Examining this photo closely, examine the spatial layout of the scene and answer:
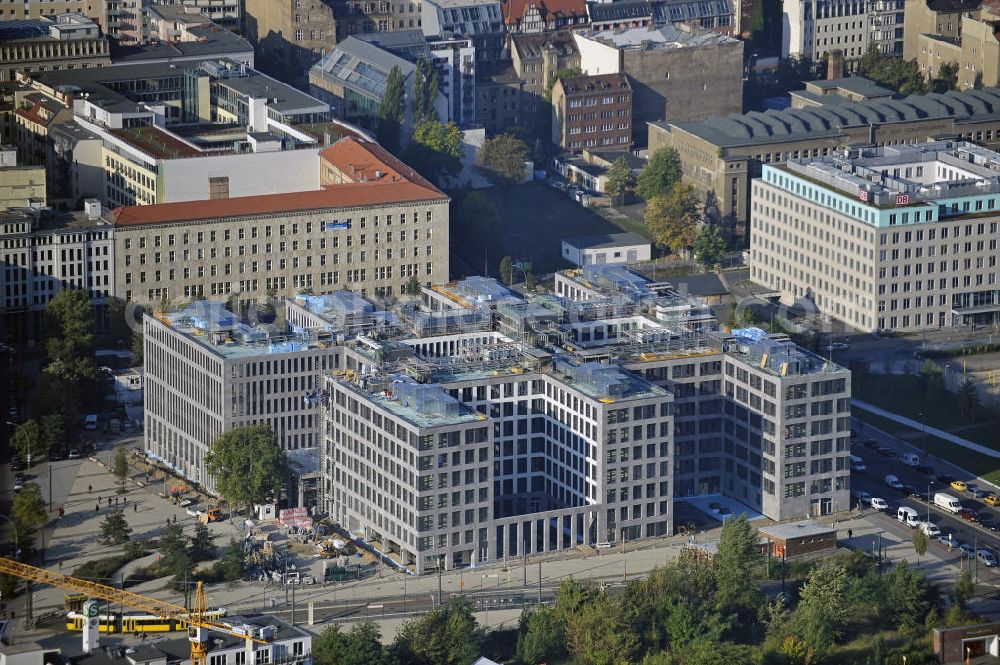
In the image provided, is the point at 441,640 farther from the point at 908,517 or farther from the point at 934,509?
the point at 934,509

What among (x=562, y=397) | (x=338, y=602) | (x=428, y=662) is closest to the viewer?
(x=428, y=662)

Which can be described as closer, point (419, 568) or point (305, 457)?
point (419, 568)

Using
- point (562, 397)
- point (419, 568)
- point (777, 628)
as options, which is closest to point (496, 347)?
point (562, 397)

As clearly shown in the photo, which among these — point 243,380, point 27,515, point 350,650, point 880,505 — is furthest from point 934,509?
point 27,515

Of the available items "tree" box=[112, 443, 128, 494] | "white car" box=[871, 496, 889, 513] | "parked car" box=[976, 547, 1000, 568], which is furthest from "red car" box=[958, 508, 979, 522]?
"tree" box=[112, 443, 128, 494]

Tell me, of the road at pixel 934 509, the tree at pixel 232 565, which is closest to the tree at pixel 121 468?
the tree at pixel 232 565

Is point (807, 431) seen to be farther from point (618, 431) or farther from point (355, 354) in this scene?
point (355, 354)
